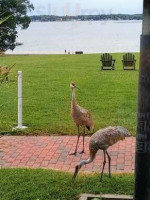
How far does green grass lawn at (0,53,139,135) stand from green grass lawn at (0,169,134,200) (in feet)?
5.34

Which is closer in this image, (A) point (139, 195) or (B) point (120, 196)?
(A) point (139, 195)

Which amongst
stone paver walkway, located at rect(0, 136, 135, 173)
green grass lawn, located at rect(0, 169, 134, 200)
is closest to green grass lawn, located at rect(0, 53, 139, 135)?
stone paver walkway, located at rect(0, 136, 135, 173)

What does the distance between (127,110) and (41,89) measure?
488cm

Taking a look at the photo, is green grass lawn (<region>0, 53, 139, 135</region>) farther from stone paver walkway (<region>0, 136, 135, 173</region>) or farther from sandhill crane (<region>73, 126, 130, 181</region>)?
sandhill crane (<region>73, 126, 130, 181</region>)

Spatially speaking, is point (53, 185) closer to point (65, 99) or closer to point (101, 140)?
point (101, 140)

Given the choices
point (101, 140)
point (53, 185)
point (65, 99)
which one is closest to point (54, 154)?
point (53, 185)

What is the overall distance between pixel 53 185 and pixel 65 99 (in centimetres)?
749

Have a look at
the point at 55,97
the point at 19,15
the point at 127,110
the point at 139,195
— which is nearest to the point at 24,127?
the point at 127,110

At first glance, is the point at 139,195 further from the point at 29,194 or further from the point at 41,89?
the point at 41,89

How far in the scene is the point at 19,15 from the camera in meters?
57.7

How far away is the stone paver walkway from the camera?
7461mm

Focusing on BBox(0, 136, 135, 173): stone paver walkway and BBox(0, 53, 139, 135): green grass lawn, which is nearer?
BBox(0, 136, 135, 173): stone paver walkway

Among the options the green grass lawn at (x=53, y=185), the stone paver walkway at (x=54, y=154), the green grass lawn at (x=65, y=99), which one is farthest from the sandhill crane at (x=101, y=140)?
the green grass lawn at (x=65, y=99)

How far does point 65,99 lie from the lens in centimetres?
1366
